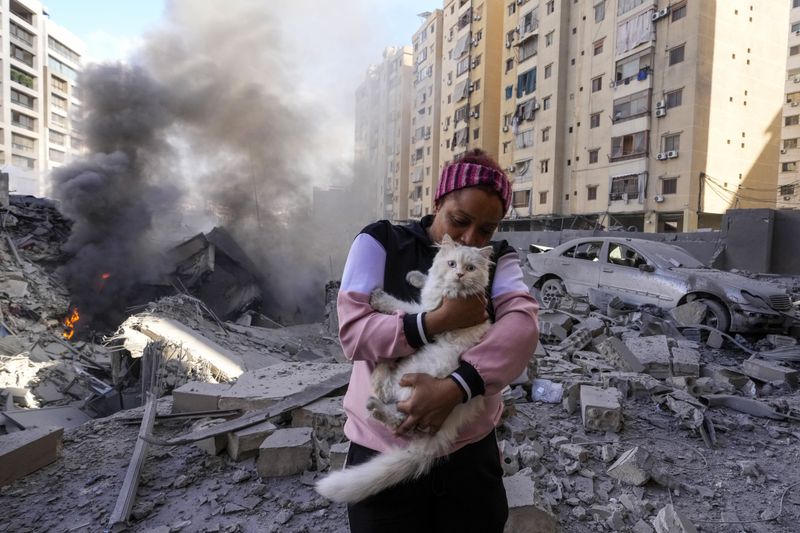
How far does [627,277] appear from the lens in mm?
7543

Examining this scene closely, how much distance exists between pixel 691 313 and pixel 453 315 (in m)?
6.80

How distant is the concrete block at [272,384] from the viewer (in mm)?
3432

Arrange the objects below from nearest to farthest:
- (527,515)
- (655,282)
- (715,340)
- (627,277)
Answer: (527,515)
(715,340)
(655,282)
(627,277)

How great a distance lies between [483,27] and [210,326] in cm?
3515

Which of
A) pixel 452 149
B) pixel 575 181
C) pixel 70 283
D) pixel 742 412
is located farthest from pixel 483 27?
pixel 742 412

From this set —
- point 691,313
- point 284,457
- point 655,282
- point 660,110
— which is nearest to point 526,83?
point 660,110

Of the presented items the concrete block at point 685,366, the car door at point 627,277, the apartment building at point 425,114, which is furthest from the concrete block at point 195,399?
the apartment building at point 425,114

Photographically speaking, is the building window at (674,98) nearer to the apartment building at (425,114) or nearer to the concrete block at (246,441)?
the apartment building at (425,114)

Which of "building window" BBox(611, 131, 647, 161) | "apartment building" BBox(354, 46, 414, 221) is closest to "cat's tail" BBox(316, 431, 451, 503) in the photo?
"building window" BBox(611, 131, 647, 161)

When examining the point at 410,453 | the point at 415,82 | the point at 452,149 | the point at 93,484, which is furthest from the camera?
the point at 415,82

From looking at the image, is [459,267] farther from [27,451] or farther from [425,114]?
[425,114]

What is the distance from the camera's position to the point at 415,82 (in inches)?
1834

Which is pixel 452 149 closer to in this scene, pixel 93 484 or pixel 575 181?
pixel 575 181

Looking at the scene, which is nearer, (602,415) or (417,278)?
(417,278)
